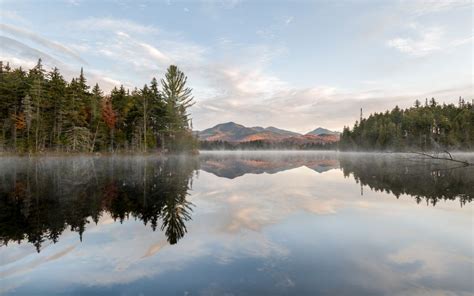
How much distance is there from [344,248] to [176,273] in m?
4.08

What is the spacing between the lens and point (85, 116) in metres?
57.8

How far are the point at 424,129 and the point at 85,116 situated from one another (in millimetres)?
119242

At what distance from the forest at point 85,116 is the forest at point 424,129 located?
8665 cm

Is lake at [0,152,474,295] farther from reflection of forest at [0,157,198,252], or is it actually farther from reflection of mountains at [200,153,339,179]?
reflection of mountains at [200,153,339,179]

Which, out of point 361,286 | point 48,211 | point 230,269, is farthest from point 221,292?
point 48,211

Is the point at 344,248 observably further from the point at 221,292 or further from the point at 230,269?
the point at 221,292

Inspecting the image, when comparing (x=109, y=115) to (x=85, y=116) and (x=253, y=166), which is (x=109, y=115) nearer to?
(x=85, y=116)

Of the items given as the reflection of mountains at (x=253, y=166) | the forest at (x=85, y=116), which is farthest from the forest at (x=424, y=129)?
the forest at (x=85, y=116)

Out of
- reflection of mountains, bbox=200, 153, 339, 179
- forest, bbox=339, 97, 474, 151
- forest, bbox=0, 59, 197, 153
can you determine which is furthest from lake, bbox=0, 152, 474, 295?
forest, bbox=339, 97, 474, 151

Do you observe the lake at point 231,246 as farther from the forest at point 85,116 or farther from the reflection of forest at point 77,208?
the forest at point 85,116

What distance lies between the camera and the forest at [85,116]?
50.7 m

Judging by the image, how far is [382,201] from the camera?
1226 cm

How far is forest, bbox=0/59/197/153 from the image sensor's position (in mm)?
50656

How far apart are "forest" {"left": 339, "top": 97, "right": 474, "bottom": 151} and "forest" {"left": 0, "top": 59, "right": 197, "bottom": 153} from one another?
8665 cm
